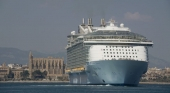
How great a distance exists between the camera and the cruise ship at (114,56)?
93750 mm

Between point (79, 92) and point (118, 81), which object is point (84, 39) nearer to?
point (118, 81)

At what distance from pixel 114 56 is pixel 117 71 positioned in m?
3.55

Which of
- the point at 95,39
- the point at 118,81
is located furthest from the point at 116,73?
the point at 95,39

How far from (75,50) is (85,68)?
51.9 ft

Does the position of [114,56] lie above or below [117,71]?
above

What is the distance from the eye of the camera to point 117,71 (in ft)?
306

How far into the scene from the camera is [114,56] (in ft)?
314

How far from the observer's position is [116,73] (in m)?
93.4

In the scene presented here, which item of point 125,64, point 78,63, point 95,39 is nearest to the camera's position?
point 125,64

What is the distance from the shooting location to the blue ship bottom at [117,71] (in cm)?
9319

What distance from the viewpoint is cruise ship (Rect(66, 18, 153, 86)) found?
9375 cm

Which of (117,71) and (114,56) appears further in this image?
(114,56)

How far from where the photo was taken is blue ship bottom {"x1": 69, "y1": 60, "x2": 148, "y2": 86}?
3669 inches

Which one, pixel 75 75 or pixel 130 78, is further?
pixel 75 75
